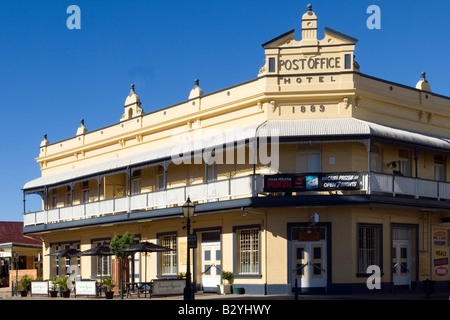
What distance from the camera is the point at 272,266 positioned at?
31.6 metres

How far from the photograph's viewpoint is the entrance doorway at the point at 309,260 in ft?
103

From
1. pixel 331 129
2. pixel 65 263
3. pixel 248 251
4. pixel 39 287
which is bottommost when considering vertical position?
pixel 39 287

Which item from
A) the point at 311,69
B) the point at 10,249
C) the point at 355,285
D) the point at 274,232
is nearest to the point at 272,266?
the point at 274,232

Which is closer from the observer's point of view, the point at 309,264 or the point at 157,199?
the point at 309,264

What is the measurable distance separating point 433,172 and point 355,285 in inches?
315

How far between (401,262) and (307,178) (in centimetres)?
656

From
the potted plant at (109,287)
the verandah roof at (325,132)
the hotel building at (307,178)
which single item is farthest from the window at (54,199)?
the potted plant at (109,287)

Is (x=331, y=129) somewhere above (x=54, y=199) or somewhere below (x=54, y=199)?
above

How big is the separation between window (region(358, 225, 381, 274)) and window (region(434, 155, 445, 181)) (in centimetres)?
559

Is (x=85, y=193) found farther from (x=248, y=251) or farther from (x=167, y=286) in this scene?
(x=248, y=251)

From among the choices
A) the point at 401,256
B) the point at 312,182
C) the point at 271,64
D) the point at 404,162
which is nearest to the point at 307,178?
the point at 312,182

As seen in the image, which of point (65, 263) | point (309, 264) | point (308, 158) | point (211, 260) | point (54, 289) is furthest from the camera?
point (65, 263)

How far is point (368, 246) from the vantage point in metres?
32.0

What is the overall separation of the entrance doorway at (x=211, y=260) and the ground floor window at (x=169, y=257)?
2.31 metres
